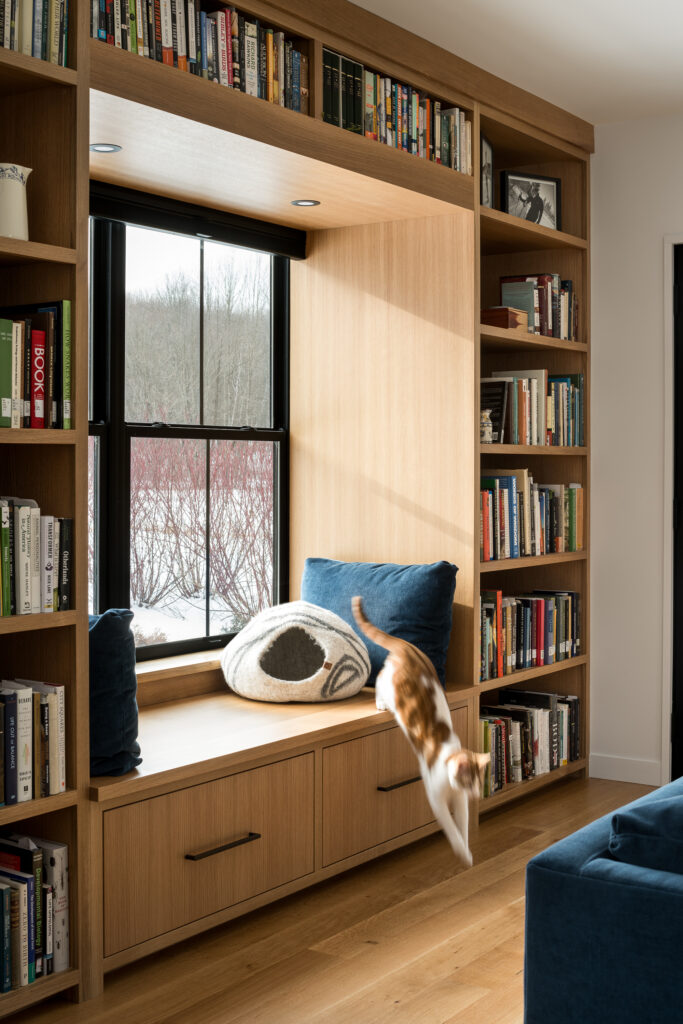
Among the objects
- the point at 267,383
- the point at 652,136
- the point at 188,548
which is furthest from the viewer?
the point at 652,136

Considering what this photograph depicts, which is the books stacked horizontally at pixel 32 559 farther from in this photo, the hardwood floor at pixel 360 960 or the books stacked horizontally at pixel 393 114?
the books stacked horizontally at pixel 393 114

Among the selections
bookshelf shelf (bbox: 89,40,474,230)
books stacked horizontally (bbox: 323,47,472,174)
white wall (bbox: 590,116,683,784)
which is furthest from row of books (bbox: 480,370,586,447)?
books stacked horizontally (bbox: 323,47,472,174)

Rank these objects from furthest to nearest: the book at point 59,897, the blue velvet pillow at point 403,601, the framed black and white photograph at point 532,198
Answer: the framed black and white photograph at point 532,198 < the blue velvet pillow at point 403,601 < the book at point 59,897

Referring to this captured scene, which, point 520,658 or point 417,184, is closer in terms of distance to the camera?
point 417,184

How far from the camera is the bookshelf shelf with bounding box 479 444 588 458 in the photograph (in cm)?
407

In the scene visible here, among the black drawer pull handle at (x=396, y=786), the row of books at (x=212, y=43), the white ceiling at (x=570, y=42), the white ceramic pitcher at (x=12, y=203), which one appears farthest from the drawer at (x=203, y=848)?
the white ceiling at (x=570, y=42)

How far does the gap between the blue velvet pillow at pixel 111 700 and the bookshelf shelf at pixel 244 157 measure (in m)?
1.24

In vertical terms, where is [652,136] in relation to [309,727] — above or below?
above

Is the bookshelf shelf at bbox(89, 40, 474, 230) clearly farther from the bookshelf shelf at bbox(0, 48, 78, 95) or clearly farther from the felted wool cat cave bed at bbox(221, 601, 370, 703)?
the felted wool cat cave bed at bbox(221, 601, 370, 703)

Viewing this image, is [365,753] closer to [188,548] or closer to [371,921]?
[371,921]

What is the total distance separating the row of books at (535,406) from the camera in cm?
423

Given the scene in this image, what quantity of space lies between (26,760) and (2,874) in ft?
0.96

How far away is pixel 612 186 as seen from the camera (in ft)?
15.2

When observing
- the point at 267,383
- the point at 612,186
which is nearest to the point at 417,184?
the point at 267,383
